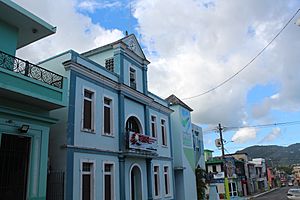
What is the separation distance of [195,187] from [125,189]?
11.0 metres

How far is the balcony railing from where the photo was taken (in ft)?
33.5

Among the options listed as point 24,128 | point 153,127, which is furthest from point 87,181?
point 153,127

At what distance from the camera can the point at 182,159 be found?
24250 mm

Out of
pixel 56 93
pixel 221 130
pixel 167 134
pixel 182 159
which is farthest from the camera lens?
pixel 221 130

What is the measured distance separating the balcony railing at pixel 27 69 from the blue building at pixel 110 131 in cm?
151

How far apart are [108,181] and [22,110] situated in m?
6.44

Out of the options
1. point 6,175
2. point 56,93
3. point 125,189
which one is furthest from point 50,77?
point 125,189

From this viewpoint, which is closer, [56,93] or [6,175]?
[6,175]

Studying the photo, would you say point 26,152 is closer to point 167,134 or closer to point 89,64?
point 89,64

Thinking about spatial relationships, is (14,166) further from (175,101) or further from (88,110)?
(175,101)

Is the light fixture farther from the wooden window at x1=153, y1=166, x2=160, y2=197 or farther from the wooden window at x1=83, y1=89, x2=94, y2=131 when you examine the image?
the wooden window at x1=153, y1=166, x2=160, y2=197

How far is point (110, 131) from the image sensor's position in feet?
52.5

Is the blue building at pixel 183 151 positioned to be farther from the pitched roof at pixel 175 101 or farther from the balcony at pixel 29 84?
the balcony at pixel 29 84

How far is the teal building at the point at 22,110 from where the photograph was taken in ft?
32.7
